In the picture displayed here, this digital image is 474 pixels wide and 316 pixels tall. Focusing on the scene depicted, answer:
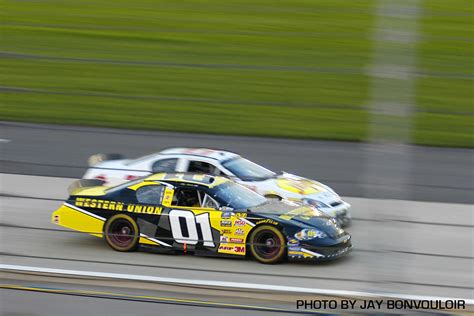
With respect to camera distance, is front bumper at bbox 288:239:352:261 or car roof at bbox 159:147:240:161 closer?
front bumper at bbox 288:239:352:261

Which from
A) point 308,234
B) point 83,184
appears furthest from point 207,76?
point 83,184

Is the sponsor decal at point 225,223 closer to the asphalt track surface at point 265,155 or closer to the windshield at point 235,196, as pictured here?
the windshield at point 235,196

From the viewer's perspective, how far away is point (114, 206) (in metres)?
4.12

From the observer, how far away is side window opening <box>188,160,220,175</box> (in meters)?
4.80

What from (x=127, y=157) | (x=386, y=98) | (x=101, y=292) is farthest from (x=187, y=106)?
(x=127, y=157)

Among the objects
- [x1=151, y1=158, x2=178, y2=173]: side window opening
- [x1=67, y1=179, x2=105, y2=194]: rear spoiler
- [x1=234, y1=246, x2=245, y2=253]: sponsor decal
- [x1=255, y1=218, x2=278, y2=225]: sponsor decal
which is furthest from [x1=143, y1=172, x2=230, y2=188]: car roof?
[x1=151, y1=158, x2=178, y2=173]: side window opening

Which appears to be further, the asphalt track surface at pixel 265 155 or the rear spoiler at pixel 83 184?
the rear spoiler at pixel 83 184

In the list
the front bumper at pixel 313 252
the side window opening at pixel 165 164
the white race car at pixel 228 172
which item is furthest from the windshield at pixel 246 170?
the front bumper at pixel 313 252

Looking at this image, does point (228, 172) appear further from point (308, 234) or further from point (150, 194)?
point (308, 234)

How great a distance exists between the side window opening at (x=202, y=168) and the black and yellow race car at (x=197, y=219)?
49 cm

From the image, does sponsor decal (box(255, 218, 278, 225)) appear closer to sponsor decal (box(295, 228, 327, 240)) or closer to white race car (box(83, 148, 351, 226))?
sponsor decal (box(295, 228, 327, 240))

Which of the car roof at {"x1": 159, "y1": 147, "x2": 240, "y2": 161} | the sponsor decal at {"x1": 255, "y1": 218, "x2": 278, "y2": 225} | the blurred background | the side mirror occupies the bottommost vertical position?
the sponsor decal at {"x1": 255, "y1": 218, "x2": 278, "y2": 225}

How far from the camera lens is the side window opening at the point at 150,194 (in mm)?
4129

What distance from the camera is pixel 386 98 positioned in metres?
1.48
